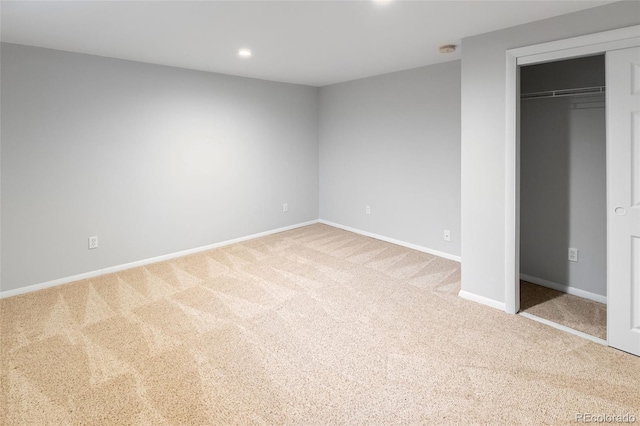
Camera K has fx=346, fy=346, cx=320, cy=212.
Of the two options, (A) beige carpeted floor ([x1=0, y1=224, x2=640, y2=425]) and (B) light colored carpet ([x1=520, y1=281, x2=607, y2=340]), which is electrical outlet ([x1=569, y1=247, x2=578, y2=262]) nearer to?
(B) light colored carpet ([x1=520, y1=281, x2=607, y2=340])

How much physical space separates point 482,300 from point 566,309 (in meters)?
0.67

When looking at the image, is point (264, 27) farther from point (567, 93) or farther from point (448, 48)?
point (567, 93)

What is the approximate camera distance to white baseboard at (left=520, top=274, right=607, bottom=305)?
3107 millimetres

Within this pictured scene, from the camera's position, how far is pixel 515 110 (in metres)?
2.72

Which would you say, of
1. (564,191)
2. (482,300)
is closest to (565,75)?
(564,191)

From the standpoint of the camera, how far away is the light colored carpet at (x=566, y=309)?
2674mm

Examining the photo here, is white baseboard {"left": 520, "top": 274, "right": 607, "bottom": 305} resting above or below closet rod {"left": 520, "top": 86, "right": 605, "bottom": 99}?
below

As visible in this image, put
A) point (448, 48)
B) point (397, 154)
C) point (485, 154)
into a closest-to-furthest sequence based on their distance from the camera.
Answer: point (485, 154) < point (448, 48) < point (397, 154)

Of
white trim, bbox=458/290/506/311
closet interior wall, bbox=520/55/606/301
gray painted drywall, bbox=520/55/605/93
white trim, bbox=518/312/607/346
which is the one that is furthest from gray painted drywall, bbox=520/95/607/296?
white trim, bbox=458/290/506/311

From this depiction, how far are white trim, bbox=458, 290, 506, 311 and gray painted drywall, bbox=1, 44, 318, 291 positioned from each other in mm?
3186

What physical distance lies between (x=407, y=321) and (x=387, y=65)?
305 centimetres

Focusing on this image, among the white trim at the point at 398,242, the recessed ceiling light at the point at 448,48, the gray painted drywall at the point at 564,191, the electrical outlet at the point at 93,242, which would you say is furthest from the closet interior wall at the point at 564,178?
the electrical outlet at the point at 93,242

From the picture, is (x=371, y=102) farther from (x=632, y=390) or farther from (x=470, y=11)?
(x=632, y=390)

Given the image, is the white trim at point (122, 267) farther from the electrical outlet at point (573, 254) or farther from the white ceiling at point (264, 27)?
the electrical outlet at point (573, 254)
